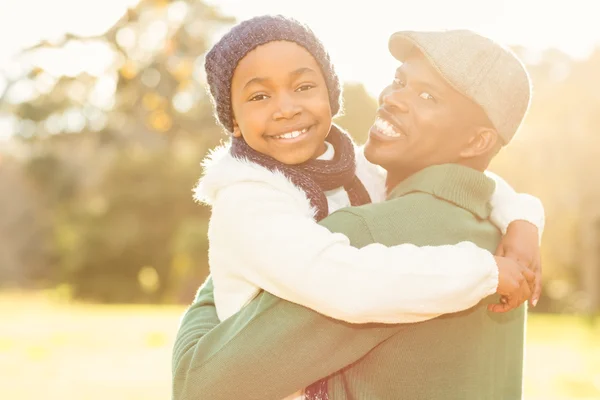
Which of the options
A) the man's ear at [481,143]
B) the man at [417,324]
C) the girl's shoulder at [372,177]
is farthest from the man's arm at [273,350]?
the girl's shoulder at [372,177]

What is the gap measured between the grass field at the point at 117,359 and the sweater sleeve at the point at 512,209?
23.6 feet

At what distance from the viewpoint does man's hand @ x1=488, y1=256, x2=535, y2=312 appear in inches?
89.4

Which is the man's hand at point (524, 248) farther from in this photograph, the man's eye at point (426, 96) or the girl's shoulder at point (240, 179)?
the girl's shoulder at point (240, 179)

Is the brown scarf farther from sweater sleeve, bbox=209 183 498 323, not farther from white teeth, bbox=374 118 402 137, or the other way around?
sweater sleeve, bbox=209 183 498 323

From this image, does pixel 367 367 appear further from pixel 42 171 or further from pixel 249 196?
pixel 42 171

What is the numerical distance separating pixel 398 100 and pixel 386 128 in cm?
10

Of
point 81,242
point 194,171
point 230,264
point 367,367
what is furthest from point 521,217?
point 81,242

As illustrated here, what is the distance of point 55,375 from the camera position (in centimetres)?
1118

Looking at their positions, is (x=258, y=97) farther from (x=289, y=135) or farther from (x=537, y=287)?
(x=537, y=287)

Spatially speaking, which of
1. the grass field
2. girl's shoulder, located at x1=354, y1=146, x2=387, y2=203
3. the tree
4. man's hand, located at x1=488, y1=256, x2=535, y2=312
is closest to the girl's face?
girl's shoulder, located at x1=354, y1=146, x2=387, y2=203

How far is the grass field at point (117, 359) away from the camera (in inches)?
401

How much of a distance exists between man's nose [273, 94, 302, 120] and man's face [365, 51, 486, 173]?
11.1 inches

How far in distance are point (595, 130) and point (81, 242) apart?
17.7 m

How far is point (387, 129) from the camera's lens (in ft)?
9.10
